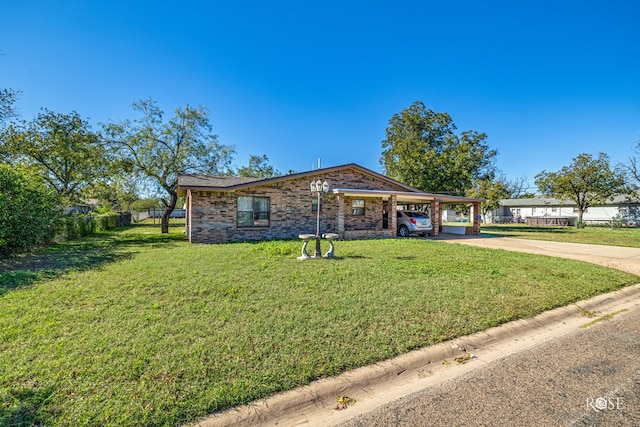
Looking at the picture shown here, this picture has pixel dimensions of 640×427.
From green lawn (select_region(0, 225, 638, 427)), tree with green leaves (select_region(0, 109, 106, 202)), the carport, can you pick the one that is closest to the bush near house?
tree with green leaves (select_region(0, 109, 106, 202))

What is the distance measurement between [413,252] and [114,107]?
19.7 metres

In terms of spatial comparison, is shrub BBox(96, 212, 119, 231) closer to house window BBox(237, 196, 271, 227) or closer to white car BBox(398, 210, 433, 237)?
house window BBox(237, 196, 271, 227)

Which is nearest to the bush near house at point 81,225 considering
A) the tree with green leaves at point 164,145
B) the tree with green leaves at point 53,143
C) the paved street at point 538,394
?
the tree with green leaves at point 53,143

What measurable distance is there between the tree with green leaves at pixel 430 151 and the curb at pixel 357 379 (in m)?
19.9

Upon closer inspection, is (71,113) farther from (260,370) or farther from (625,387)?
(625,387)

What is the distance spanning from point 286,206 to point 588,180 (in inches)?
1213

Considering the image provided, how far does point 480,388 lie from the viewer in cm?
264

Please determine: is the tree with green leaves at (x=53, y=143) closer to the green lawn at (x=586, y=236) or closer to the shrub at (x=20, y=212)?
the shrub at (x=20, y=212)

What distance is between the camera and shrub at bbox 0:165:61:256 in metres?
8.18

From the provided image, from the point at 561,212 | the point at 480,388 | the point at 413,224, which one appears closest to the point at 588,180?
the point at 561,212

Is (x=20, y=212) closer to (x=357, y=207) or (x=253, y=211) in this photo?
(x=253, y=211)

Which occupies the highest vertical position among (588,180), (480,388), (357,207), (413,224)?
(588,180)

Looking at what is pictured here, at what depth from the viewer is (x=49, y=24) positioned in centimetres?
876

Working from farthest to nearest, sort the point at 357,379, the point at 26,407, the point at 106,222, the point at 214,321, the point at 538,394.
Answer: the point at 106,222 < the point at 214,321 < the point at 357,379 < the point at 538,394 < the point at 26,407
